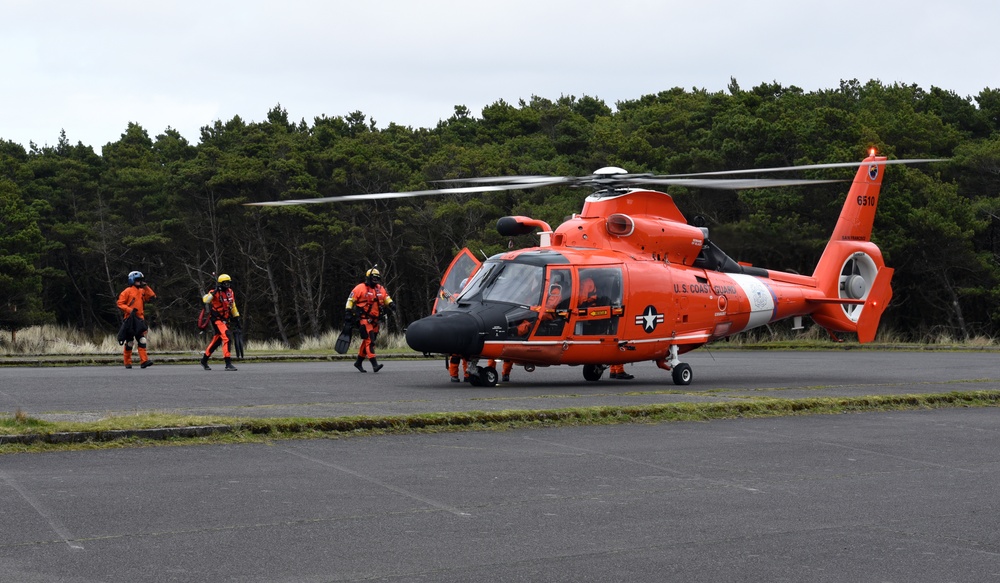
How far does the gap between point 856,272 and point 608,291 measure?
725 centimetres

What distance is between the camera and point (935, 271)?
44969 millimetres

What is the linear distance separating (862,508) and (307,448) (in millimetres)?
5170

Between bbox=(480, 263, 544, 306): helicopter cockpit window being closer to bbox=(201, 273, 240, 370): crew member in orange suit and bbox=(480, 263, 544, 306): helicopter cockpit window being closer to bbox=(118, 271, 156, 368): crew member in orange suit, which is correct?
bbox=(201, 273, 240, 370): crew member in orange suit

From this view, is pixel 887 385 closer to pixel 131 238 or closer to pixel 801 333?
pixel 801 333

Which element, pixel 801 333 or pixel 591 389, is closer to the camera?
pixel 591 389

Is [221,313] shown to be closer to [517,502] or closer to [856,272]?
[856,272]

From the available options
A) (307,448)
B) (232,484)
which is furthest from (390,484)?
(307,448)

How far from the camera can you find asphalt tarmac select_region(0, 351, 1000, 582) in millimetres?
6824

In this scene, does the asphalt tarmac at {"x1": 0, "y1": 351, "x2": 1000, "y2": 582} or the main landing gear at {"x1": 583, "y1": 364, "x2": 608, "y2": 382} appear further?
the main landing gear at {"x1": 583, "y1": 364, "x2": 608, "y2": 382}

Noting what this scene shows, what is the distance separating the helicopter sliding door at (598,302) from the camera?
19.3 metres

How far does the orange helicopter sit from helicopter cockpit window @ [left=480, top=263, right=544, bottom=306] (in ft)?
0.05

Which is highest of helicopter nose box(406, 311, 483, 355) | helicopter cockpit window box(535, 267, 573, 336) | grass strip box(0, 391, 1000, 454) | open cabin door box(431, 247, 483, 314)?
open cabin door box(431, 247, 483, 314)

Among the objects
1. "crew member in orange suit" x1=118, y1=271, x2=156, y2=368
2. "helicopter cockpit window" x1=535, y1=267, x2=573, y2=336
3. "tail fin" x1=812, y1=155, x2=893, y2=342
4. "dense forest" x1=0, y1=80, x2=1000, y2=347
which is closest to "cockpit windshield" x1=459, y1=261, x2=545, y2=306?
"helicopter cockpit window" x1=535, y1=267, x2=573, y2=336

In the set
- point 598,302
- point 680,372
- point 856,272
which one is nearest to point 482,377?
point 598,302
